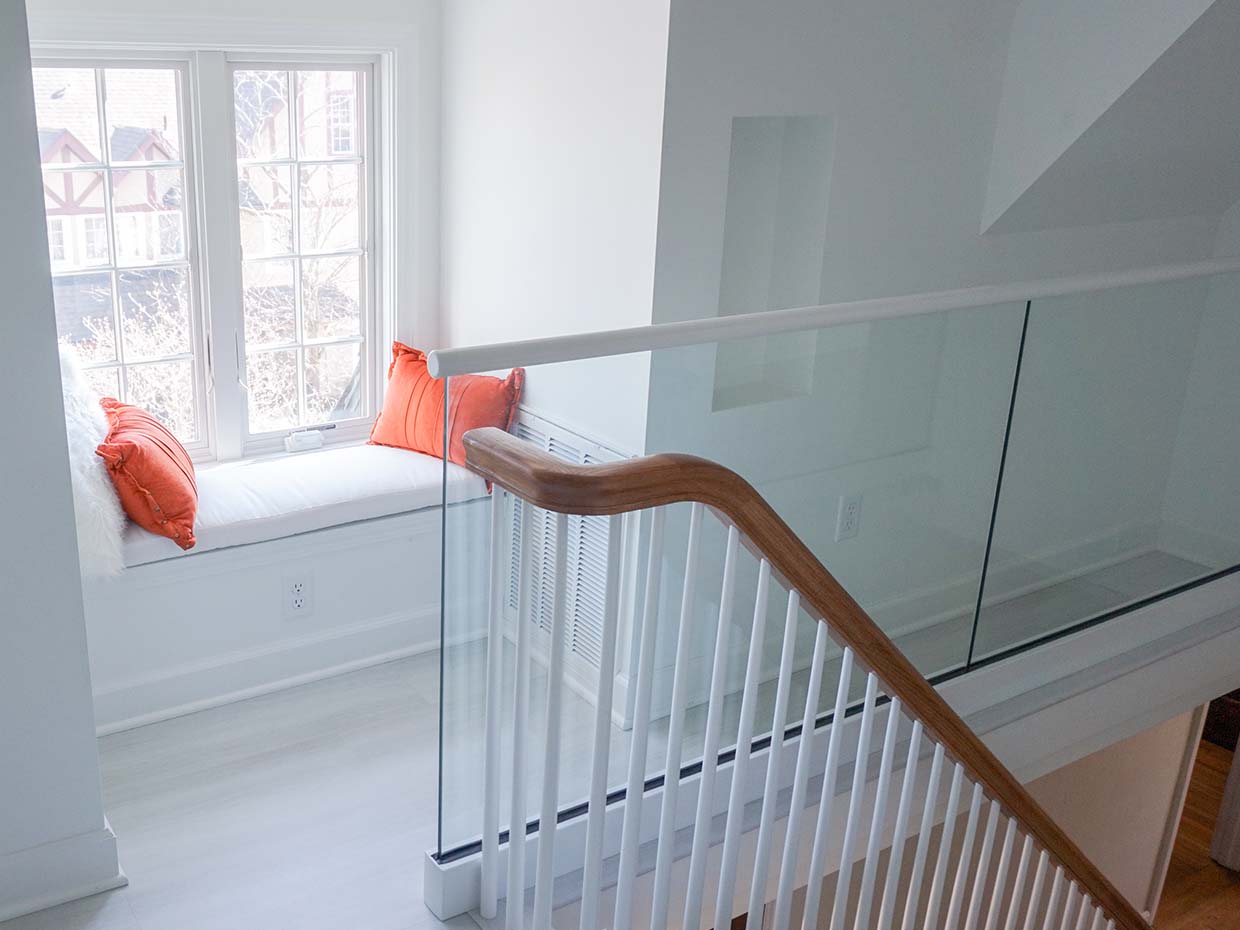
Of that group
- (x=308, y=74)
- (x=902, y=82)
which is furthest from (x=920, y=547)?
(x=308, y=74)

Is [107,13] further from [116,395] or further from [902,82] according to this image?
[902,82]

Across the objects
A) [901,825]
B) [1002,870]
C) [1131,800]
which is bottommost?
[1131,800]

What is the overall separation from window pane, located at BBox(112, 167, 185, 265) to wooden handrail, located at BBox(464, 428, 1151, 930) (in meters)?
2.51

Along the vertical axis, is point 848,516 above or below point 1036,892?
above

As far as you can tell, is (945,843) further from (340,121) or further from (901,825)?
(340,121)

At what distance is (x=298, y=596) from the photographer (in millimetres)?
3717

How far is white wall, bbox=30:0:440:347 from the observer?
354cm

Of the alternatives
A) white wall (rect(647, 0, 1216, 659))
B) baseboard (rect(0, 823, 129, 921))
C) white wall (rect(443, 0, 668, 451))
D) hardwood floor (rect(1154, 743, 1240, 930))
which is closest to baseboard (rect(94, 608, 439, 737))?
baseboard (rect(0, 823, 129, 921))

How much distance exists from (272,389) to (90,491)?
1018 millimetres

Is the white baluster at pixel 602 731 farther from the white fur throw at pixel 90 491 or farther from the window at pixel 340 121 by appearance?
the window at pixel 340 121

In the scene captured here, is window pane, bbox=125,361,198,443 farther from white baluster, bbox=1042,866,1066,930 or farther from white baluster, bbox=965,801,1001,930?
white baluster, bbox=1042,866,1066,930

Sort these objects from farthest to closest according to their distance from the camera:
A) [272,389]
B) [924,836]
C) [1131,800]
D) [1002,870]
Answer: [1131,800] → [272,389] → [1002,870] → [924,836]

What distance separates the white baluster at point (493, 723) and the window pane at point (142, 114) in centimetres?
241

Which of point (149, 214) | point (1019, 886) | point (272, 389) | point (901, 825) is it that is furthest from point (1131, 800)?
point (149, 214)
